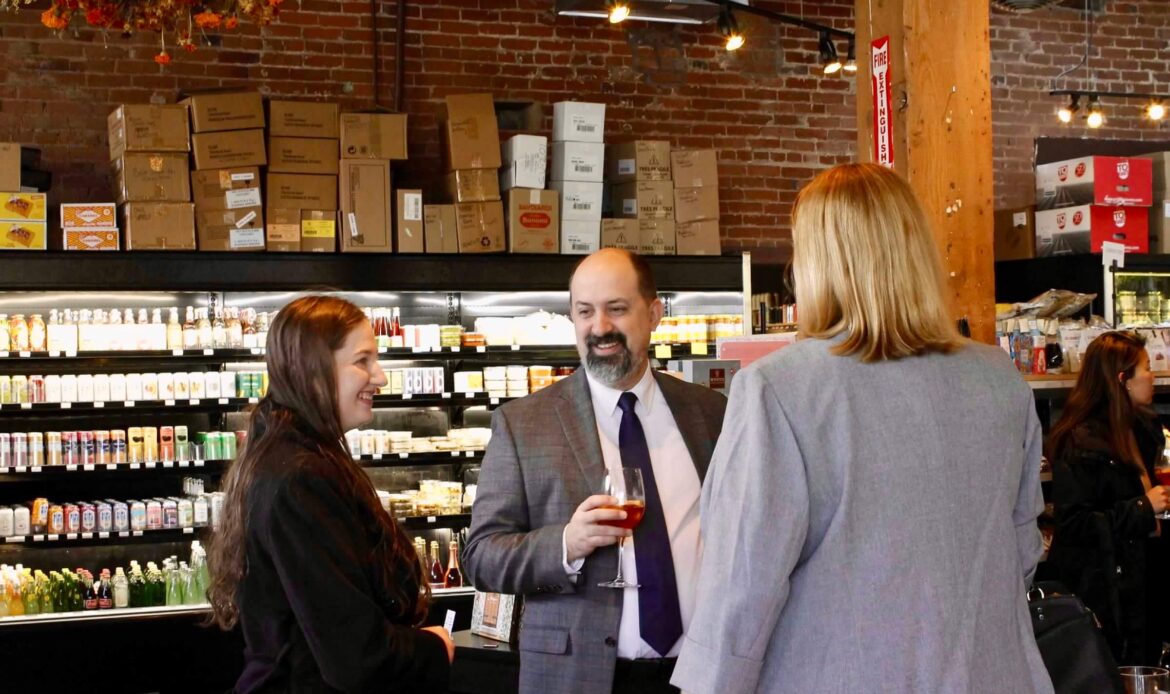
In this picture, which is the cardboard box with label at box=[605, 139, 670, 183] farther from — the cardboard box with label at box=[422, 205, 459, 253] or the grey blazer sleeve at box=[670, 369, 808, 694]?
the grey blazer sleeve at box=[670, 369, 808, 694]

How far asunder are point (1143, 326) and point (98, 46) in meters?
5.74

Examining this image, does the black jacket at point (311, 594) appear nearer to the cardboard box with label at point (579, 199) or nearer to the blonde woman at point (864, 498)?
the blonde woman at point (864, 498)

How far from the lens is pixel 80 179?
7059 millimetres

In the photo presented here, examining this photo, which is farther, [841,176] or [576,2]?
[576,2]

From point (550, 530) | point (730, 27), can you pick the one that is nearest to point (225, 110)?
point (730, 27)

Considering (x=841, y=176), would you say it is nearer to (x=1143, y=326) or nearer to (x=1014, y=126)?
(x=1143, y=326)

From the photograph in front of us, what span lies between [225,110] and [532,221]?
170 centimetres

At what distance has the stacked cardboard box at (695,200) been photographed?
746 centimetres

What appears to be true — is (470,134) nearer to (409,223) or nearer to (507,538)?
(409,223)

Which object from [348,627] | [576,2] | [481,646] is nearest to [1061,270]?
[576,2]

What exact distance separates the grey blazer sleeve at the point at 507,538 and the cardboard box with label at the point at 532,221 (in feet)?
13.8

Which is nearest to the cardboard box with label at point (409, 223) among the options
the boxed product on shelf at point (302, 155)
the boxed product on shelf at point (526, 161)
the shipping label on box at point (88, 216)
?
the boxed product on shelf at point (302, 155)

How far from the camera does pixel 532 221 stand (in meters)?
7.10

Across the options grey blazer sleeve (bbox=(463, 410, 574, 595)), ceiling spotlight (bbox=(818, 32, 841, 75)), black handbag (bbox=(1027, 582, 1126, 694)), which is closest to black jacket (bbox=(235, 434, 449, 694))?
grey blazer sleeve (bbox=(463, 410, 574, 595))
